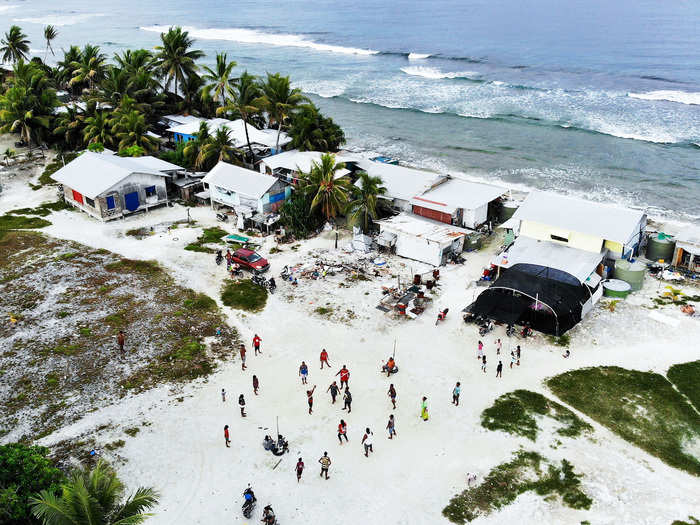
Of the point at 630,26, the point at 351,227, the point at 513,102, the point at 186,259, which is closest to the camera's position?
the point at 186,259

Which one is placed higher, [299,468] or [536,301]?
[536,301]

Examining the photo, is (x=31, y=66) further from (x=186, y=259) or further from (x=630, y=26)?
(x=630, y=26)

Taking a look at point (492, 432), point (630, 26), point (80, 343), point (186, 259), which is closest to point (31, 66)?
point (186, 259)

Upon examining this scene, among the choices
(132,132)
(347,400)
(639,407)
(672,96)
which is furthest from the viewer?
(672,96)

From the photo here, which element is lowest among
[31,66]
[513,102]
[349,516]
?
[349,516]

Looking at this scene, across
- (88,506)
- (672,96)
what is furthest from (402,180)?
(672,96)

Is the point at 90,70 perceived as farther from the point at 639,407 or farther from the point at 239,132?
the point at 639,407

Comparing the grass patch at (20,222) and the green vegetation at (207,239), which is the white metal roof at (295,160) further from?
the grass patch at (20,222)
